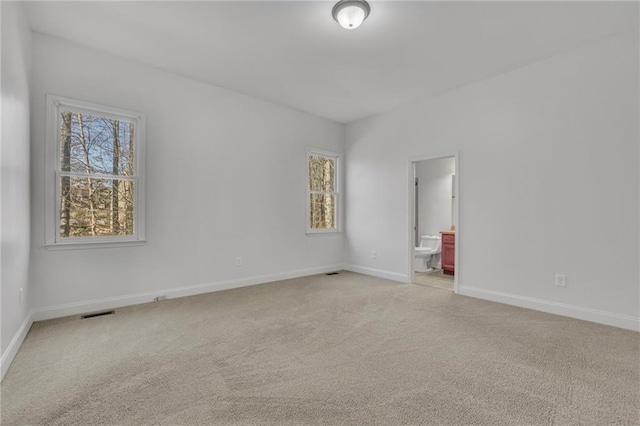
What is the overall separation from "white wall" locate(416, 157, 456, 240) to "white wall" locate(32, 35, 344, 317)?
2.71 metres

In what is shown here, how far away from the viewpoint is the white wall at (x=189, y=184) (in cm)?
314

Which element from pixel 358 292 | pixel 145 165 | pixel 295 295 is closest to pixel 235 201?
pixel 145 165

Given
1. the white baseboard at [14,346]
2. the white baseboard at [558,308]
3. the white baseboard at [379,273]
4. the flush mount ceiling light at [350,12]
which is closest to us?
the white baseboard at [14,346]

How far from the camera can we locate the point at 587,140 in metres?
3.11

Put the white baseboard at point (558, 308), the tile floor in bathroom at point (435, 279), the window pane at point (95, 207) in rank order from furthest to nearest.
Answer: the tile floor in bathroom at point (435, 279), the window pane at point (95, 207), the white baseboard at point (558, 308)

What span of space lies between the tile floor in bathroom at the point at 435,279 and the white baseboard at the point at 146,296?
1945mm

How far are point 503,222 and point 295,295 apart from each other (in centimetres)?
273

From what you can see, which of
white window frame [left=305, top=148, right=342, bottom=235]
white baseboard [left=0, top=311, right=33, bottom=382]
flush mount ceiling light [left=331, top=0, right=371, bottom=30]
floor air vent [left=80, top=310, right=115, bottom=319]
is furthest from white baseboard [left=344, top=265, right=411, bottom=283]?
white baseboard [left=0, top=311, right=33, bottom=382]

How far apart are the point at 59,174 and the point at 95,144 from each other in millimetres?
484

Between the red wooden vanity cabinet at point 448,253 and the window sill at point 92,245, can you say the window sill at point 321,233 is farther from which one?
the window sill at point 92,245

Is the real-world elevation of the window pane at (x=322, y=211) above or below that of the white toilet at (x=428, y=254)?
above

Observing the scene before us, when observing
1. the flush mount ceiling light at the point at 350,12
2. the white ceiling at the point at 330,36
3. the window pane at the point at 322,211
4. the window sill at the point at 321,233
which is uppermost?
the white ceiling at the point at 330,36

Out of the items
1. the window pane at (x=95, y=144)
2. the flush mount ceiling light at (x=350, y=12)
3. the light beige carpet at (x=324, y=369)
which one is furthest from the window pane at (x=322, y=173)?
the flush mount ceiling light at (x=350, y=12)

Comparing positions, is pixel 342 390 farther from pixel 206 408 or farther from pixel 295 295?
pixel 295 295
